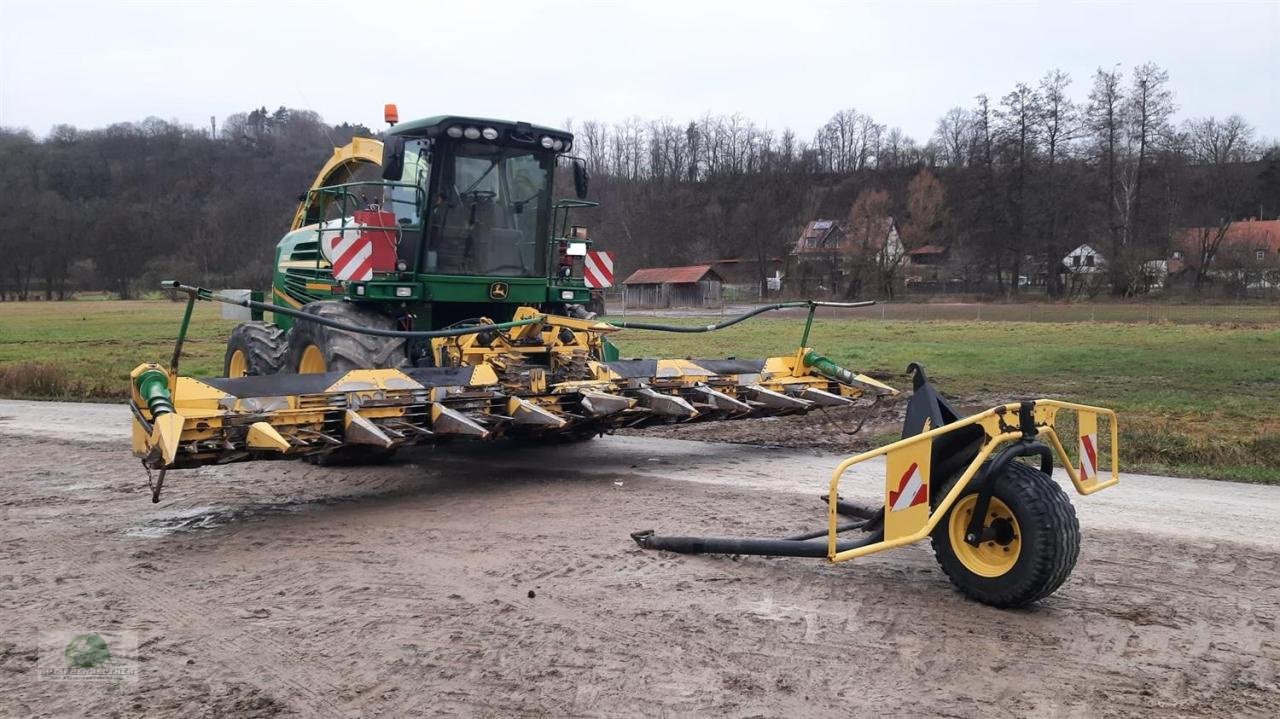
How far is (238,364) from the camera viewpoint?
10.6 metres

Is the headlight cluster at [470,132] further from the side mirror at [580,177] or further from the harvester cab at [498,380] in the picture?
the side mirror at [580,177]

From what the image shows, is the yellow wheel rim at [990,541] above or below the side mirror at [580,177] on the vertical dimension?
below

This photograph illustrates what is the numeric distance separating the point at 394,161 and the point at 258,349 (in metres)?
2.77

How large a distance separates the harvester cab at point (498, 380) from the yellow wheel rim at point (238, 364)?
4 cm

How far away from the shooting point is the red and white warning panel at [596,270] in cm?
1027

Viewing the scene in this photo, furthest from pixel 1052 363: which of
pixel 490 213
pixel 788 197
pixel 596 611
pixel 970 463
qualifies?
pixel 788 197

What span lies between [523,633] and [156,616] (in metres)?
1.86

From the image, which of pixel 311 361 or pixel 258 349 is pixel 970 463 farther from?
pixel 258 349

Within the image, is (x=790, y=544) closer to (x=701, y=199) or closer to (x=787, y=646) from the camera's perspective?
(x=787, y=646)

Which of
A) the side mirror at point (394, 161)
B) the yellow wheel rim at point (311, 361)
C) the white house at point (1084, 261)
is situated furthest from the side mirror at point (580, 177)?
the white house at point (1084, 261)

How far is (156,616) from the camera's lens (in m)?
4.73

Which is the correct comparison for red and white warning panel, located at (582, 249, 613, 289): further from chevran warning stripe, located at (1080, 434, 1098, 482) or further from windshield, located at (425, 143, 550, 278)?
chevran warning stripe, located at (1080, 434, 1098, 482)

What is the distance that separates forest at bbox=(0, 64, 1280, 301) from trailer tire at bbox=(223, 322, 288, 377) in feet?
107

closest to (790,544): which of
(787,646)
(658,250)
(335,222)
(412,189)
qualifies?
(787,646)
